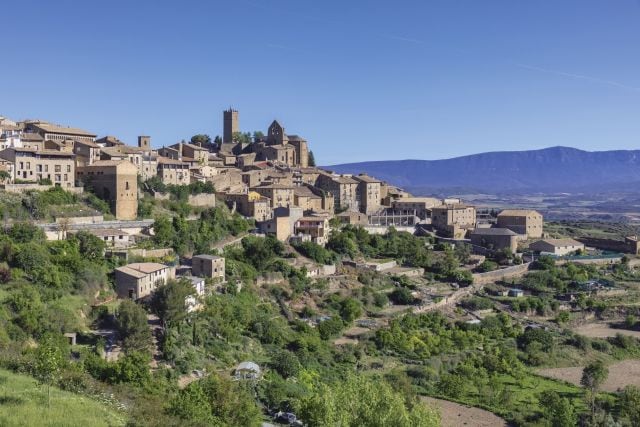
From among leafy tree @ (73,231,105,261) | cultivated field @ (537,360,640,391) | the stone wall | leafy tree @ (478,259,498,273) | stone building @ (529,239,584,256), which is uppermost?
the stone wall

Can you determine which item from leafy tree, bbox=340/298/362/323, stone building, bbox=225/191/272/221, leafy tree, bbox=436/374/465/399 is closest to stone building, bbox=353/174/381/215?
stone building, bbox=225/191/272/221

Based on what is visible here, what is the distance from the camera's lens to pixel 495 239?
54.3 metres

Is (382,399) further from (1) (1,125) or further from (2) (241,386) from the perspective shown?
(1) (1,125)

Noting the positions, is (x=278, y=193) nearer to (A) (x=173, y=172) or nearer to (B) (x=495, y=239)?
(A) (x=173, y=172)

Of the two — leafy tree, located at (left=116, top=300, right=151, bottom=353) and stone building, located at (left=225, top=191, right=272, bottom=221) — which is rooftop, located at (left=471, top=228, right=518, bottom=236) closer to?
stone building, located at (left=225, top=191, right=272, bottom=221)

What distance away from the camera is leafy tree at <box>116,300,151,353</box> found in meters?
24.8

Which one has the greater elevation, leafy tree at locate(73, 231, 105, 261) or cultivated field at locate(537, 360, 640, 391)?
leafy tree at locate(73, 231, 105, 261)

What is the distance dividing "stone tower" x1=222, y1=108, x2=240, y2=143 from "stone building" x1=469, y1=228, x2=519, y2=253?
30.8 metres

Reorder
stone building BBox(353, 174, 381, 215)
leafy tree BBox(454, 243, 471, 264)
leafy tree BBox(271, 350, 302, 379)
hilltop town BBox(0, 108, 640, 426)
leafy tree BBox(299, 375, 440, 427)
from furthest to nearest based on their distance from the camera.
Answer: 1. stone building BBox(353, 174, 381, 215)
2. leafy tree BBox(454, 243, 471, 264)
3. leafy tree BBox(271, 350, 302, 379)
4. hilltop town BBox(0, 108, 640, 426)
5. leafy tree BBox(299, 375, 440, 427)


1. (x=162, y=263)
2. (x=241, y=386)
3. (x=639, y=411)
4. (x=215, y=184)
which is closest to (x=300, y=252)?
(x=215, y=184)

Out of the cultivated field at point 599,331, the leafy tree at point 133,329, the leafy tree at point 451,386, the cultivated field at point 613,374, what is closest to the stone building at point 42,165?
the leafy tree at point 133,329

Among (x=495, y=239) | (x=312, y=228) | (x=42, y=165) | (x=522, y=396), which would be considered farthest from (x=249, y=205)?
(x=522, y=396)

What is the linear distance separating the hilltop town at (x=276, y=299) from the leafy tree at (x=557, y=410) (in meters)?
0.14

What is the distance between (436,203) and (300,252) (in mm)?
21737
